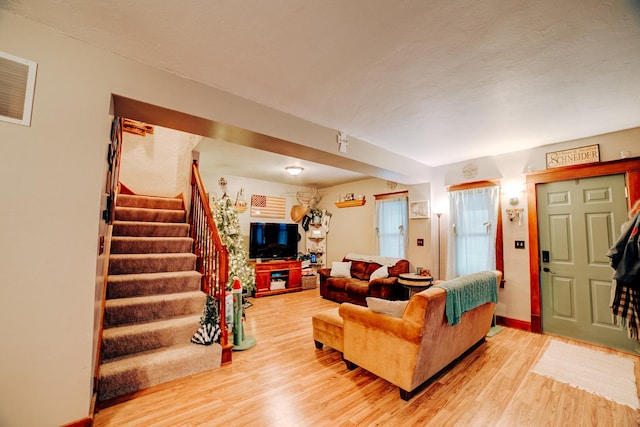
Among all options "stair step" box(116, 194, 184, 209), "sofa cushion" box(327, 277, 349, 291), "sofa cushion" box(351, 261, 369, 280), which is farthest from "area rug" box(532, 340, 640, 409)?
"stair step" box(116, 194, 184, 209)

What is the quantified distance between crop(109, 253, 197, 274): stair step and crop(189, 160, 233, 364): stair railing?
170 mm

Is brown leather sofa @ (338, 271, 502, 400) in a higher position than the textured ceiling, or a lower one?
lower

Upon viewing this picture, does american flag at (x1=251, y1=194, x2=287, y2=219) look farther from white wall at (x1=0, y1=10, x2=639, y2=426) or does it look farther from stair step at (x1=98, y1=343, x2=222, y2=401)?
white wall at (x1=0, y1=10, x2=639, y2=426)

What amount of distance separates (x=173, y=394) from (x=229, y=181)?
4.59 metres

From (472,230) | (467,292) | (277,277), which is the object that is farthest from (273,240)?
(467,292)

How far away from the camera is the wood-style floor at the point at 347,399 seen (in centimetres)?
191

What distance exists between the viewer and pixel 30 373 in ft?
4.97

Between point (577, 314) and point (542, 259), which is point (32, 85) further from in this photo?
point (577, 314)

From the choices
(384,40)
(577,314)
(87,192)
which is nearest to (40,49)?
(87,192)

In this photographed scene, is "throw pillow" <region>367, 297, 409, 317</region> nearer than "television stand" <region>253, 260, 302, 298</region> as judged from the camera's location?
Yes

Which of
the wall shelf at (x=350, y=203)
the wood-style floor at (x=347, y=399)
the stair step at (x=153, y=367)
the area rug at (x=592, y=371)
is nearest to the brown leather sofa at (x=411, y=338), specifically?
the wood-style floor at (x=347, y=399)

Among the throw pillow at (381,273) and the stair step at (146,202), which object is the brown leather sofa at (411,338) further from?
the stair step at (146,202)

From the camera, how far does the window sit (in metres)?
5.30

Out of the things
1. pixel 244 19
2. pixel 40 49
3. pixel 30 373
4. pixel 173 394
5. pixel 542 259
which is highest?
pixel 244 19
